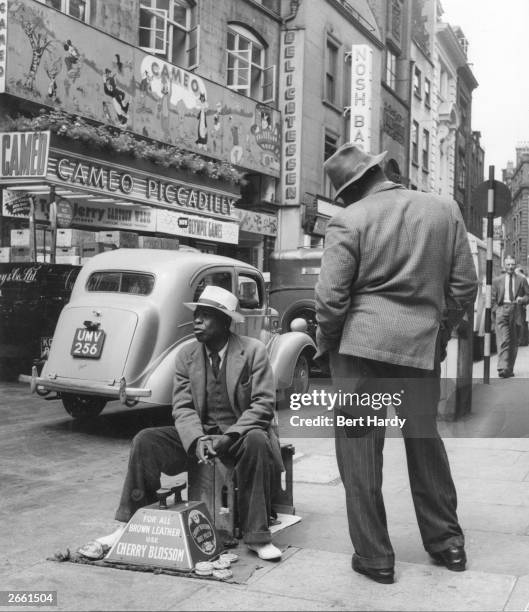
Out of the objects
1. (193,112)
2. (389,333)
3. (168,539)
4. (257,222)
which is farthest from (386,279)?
(257,222)

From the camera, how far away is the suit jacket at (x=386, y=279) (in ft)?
12.4

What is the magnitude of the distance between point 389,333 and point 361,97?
2287 centimetres

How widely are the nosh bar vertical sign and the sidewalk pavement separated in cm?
2054

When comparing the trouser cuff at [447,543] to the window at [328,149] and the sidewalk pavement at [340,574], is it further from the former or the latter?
the window at [328,149]

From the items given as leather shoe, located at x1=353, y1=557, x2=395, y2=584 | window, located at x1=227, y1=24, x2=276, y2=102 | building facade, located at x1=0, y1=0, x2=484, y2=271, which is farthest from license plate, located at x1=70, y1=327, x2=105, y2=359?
window, located at x1=227, y1=24, x2=276, y2=102

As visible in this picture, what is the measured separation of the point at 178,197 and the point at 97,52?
3292mm

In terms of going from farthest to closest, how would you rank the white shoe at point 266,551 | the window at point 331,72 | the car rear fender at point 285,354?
the window at point 331,72 → the car rear fender at point 285,354 → the white shoe at point 266,551

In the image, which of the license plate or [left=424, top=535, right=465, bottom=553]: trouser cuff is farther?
the license plate

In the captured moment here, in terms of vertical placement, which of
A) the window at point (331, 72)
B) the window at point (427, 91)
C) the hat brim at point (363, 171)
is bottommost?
the hat brim at point (363, 171)

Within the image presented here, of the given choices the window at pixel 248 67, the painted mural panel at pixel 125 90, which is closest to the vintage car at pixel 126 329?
the painted mural panel at pixel 125 90

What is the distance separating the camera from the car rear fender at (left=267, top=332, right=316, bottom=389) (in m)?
9.62

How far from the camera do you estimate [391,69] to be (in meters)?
31.9

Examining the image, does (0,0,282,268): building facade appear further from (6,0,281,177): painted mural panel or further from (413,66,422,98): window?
(413,66,422,98): window

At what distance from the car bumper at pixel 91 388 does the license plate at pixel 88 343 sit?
0.27 m
